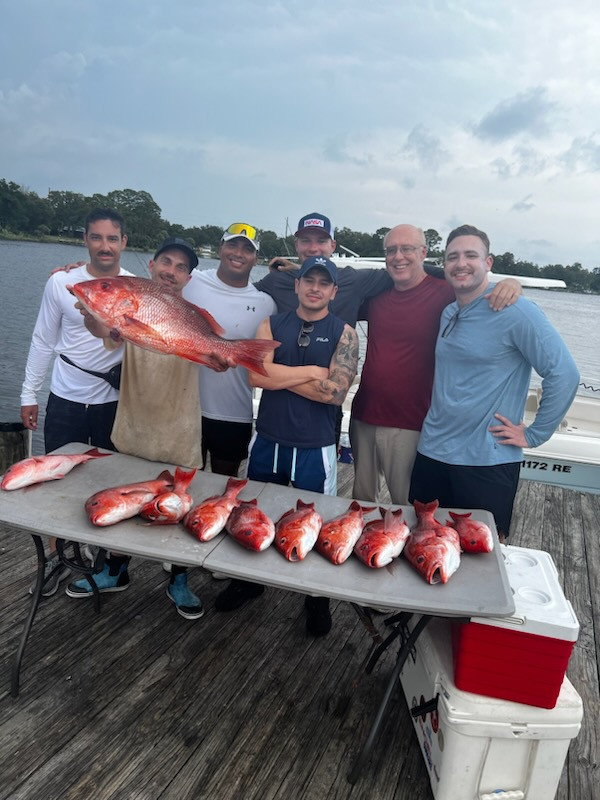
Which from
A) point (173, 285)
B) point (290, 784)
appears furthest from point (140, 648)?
point (173, 285)

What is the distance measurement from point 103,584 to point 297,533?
2016mm

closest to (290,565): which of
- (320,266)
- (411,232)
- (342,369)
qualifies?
(342,369)

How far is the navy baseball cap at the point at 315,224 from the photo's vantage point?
403 cm

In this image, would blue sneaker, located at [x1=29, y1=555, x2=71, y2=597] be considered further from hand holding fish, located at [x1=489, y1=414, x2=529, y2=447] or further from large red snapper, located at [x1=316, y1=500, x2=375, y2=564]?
hand holding fish, located at [x1=489, y1=414, x2=529, y2=447]

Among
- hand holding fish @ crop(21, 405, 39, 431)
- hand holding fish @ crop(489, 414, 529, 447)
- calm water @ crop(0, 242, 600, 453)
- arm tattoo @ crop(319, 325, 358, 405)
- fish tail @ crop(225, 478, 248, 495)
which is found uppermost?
arm tattoo @ crop(319, 325, 358, 405)

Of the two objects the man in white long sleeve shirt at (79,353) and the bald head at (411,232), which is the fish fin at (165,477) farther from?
the bald head at (411,232)

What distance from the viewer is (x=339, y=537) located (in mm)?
2455


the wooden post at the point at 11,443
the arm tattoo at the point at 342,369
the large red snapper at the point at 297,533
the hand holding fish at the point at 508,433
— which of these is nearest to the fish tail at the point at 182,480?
the large red snapper at the point at 297,533

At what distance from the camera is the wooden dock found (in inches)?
94.2

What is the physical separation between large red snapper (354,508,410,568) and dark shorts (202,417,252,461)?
152 centimetres

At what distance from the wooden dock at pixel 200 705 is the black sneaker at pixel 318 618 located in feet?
0.23

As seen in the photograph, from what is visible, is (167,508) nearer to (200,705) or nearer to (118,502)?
(118,502)

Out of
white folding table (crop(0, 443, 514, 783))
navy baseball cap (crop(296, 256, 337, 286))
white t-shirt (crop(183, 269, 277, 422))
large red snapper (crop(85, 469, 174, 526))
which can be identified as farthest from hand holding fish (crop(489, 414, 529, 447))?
large red snapper (crop(85, 469, 174, 526))

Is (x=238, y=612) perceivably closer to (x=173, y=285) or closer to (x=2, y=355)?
(x=173, y=285)
